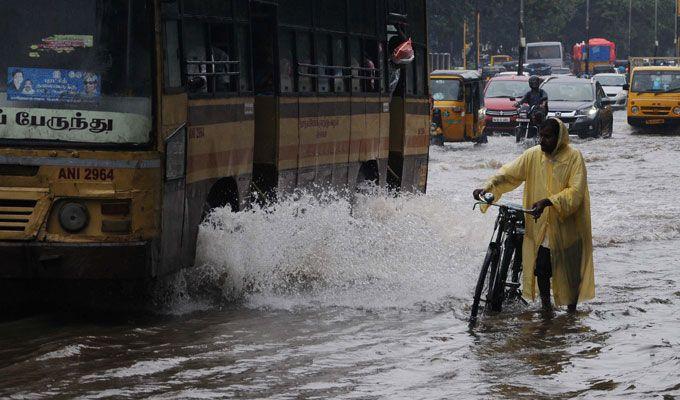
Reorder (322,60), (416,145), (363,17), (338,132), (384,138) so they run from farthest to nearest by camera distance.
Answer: (416,145) < (384,138) < (363,17) < (338,132) < (322,60)

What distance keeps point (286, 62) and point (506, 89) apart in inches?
1191

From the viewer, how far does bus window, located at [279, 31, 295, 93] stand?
12.6 meters

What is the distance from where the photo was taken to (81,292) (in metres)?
10.6

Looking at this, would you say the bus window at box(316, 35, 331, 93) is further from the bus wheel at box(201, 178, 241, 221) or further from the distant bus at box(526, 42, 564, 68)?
the distant bus at box(526, 42, 564, 68)

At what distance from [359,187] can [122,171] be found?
Result: 665cm

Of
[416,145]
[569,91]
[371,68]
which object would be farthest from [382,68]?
[569,91]

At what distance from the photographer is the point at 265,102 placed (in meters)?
12.4

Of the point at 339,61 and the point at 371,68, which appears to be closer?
the point at 339,61

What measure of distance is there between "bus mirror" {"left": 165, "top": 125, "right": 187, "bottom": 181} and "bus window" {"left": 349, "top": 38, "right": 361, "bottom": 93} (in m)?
5.04

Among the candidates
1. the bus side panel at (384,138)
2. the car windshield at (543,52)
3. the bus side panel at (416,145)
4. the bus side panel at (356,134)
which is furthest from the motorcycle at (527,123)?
the car windshield at (543,52)

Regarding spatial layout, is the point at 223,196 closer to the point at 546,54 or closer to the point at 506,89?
the point at 506,89

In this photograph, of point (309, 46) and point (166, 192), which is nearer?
point (166, 192)

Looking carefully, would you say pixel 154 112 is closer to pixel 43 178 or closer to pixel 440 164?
pixel 43 178

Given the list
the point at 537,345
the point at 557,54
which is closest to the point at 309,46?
the point at 537,345
